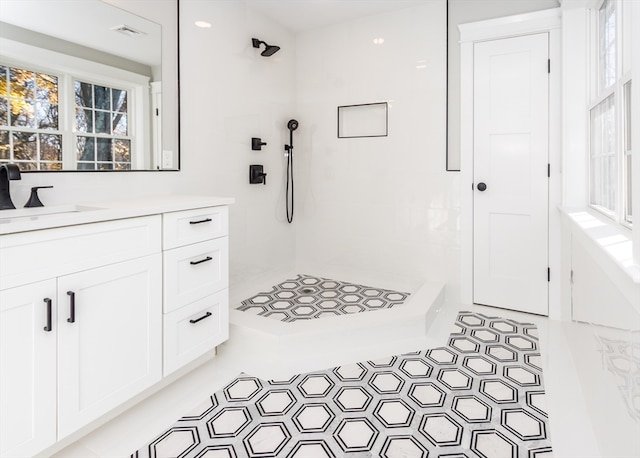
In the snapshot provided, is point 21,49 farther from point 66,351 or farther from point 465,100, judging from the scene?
point 465,100

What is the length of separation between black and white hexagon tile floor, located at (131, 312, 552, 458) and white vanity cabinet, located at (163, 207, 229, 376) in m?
0.28

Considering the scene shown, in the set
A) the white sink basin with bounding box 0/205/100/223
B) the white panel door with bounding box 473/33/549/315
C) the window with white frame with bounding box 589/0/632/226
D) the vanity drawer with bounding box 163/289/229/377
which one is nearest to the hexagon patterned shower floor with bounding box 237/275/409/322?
the vanity drawer with bounding box 163/289/229/377

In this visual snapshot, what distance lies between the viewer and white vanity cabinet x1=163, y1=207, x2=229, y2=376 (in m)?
1.97

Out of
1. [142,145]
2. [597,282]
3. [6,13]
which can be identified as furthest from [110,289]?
[597,282]

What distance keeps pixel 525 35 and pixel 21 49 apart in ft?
10.4

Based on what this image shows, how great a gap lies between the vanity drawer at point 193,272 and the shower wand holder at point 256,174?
3.96 ft

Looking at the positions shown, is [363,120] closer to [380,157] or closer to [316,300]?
[380,157]

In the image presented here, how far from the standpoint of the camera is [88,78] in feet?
7.06

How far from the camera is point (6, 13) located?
1.81 m

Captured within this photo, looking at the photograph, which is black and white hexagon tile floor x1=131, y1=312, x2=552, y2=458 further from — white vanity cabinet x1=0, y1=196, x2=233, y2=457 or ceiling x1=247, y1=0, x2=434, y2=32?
ceiling x1=247, y1=0, x2=434, y2=32

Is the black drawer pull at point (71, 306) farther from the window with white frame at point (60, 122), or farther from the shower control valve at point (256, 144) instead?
the shower control valve at point (256, 144)

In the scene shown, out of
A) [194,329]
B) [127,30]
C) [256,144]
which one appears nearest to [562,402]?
[194,329]

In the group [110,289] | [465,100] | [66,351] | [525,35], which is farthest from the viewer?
[465,100]

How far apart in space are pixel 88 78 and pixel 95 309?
1.28 m
